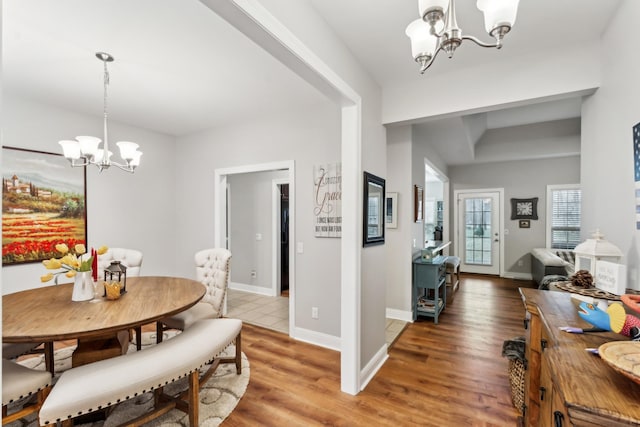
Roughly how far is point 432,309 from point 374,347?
1.59 m

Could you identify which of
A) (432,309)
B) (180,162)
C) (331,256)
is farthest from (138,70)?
(432,309)

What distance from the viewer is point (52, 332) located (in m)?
1.63

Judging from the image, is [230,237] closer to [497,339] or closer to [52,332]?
[52,332]

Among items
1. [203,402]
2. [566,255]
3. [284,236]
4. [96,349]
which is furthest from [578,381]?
[566,255]

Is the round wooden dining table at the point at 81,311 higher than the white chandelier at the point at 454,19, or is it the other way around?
the white chandelier at the point at 454,19

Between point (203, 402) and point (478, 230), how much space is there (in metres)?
6.93

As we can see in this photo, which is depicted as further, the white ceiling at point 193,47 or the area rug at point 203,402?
the area rug at point 203,402

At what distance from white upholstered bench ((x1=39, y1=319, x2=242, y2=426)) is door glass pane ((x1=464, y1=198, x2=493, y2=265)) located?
6.67 m

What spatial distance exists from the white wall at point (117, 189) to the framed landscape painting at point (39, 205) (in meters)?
0.10

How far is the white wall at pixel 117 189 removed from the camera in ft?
10.3

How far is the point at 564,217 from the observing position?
6312 millimetres

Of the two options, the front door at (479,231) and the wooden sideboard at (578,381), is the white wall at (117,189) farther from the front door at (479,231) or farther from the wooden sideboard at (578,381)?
the front door at (479,231)

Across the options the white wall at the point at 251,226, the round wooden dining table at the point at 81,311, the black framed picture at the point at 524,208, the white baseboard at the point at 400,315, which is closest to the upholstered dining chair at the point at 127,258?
the round wooden dining table at the point at 81,311

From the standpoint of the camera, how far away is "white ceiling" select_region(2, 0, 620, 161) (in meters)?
1.85
